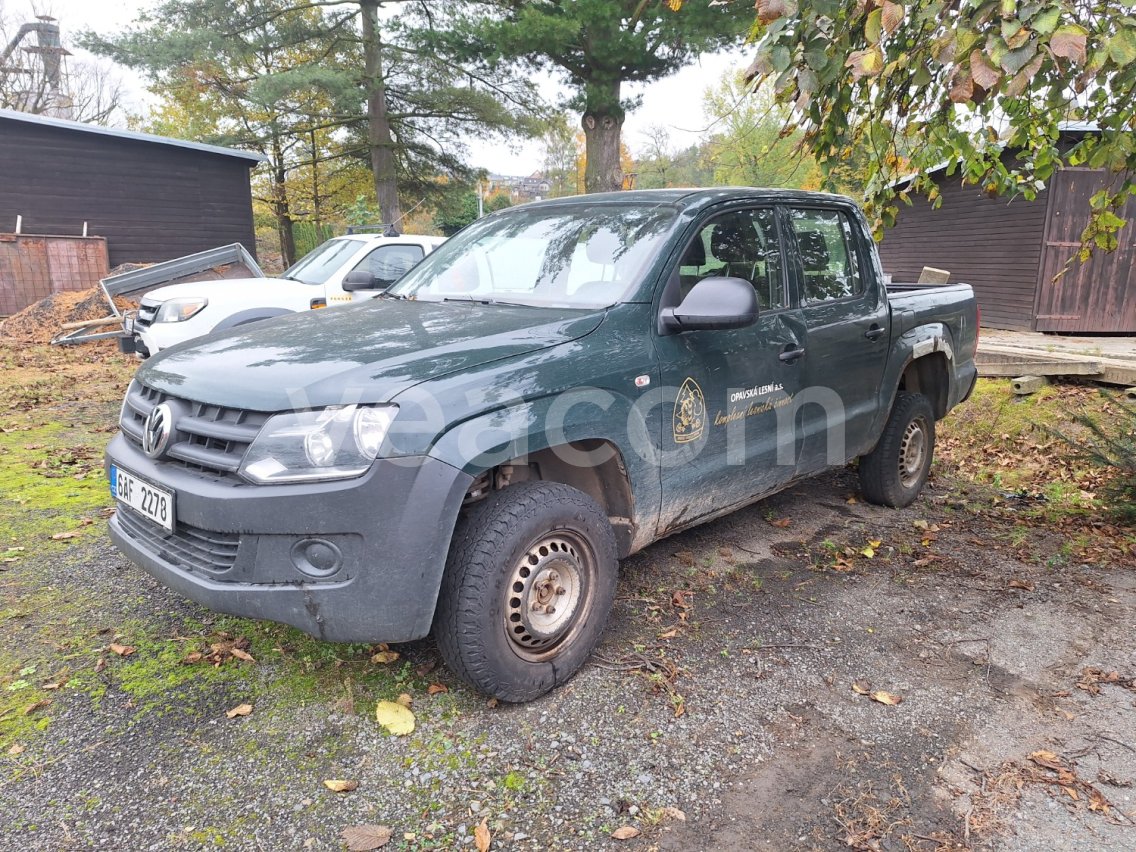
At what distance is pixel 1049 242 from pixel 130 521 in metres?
14.4

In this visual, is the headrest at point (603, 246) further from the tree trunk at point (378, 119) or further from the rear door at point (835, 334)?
the tree trunk at point (378, 119)

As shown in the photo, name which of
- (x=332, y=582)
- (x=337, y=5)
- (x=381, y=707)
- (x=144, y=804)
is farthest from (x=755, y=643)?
(x=337, y=5)

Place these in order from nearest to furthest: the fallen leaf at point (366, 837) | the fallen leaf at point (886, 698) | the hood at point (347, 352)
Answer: the fallen leaf at point (366, 837) → the hood at point (347, 352) → the fallen leaf at point (886, 698)

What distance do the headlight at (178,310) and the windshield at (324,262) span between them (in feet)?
4.11

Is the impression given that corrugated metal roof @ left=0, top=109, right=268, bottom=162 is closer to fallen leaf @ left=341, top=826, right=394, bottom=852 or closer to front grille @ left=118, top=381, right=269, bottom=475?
front grille @ left=118, top=381, right=269, bottom=475

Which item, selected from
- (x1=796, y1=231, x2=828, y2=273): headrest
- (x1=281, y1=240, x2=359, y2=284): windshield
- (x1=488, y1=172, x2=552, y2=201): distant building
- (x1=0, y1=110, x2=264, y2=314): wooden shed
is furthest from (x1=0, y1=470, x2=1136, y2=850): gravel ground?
(x1=488, y1=172, x2=552, y2=201): distant building

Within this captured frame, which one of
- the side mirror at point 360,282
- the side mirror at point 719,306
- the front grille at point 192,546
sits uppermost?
the side mirror at point 360,282

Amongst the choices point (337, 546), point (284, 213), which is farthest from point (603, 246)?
point (284, 213)

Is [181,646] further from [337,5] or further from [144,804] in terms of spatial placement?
[337,5]

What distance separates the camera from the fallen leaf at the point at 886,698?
2.83 meters

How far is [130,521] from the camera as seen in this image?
9.68ft

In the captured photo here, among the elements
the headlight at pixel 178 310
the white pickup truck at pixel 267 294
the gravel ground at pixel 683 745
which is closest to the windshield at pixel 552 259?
→ the gravel ground at pixel 683 745

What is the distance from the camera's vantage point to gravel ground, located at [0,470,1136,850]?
7.20 feet

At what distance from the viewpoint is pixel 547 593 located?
2799mm
